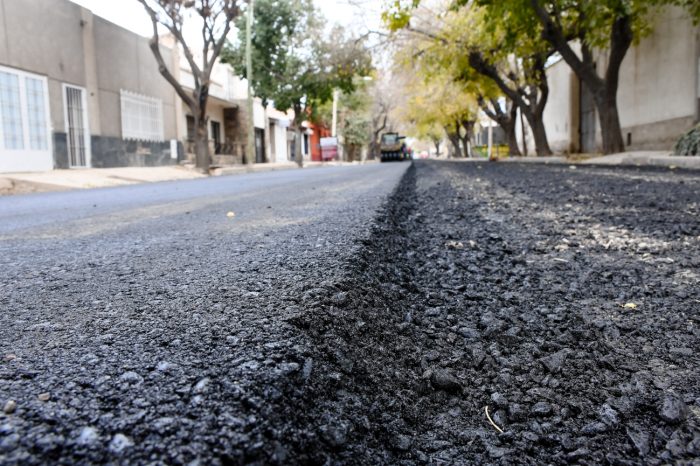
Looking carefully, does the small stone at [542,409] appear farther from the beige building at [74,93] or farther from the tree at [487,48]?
the beige building at [74,93]

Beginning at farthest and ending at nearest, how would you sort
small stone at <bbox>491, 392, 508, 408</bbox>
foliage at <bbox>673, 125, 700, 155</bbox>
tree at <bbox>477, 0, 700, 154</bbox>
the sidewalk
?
tree at <bbox>477, 0, 700, 154</bbox>
foliage at <bbox>673, 125, 700, 155</bbox>
the sidewalk
small stone at <bbox>491, 392, 508, 408</bbox>

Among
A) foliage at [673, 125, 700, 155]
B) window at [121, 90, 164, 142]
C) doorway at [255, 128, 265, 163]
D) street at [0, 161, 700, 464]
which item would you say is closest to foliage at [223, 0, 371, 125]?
doorway at [255, 128, 265, 163]

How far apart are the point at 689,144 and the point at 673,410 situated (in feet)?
37.7

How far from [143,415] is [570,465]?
0.79 m

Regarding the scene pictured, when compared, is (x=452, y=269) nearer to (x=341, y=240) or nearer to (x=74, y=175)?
(x=341, y=240)

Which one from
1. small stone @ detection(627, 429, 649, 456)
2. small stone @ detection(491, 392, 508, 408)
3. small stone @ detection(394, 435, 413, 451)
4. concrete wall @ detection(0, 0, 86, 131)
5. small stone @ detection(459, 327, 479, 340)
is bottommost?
small stone @ detection(627, 429, 649, 456)

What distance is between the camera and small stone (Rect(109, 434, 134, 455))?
0.74 meters

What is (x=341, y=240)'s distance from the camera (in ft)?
8.07

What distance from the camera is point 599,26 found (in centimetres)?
1231

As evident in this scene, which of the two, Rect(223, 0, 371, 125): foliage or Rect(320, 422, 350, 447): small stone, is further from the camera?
Rect(223, 0, 371, 125): foliage

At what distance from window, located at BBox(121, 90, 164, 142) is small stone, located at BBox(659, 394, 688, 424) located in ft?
59.9

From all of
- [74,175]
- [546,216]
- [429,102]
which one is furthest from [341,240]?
[429,102]

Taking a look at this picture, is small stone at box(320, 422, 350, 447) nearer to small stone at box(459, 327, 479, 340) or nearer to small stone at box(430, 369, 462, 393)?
small stone at box(430, 369, 462, 393)

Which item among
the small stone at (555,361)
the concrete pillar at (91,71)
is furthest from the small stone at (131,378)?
the concrete pillar at (91,71)
